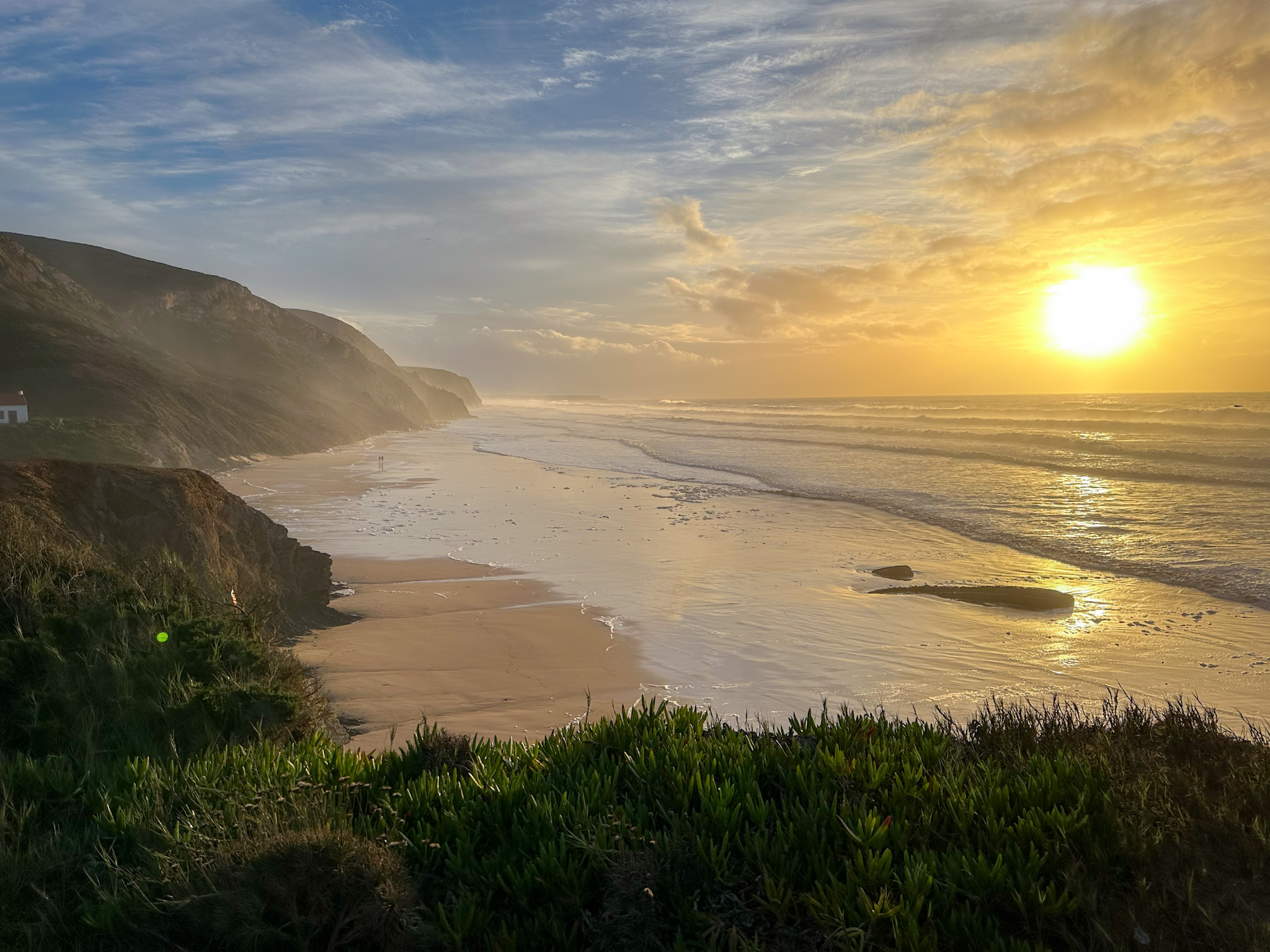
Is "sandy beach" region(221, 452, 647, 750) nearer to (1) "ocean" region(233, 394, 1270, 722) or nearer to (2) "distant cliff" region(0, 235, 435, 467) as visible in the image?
(1) "ocean" region(233, 394, 1270, 722)

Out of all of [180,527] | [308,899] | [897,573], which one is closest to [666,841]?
[308,899]

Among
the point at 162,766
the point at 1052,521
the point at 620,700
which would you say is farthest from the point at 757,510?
the point at 162,766

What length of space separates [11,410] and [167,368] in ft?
57.2

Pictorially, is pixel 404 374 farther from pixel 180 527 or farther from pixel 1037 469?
pixel 180 527

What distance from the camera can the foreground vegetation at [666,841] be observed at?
2.89 metres

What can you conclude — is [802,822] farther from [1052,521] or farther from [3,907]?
[1052,521]

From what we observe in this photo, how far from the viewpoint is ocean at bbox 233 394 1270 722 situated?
8.79 meters

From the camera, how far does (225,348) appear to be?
64062mm

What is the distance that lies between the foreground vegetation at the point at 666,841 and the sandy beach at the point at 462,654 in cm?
137

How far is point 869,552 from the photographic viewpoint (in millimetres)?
15648

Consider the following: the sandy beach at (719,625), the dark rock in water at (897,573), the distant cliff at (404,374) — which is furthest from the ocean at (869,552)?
the distant cliff at (404,374)

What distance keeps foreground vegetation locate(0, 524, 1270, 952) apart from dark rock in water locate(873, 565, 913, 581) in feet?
29.0

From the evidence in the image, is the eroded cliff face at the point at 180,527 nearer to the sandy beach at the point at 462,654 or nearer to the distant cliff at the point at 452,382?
the sandy beach at the point at 462,654

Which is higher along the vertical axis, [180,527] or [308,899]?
[180,527]
